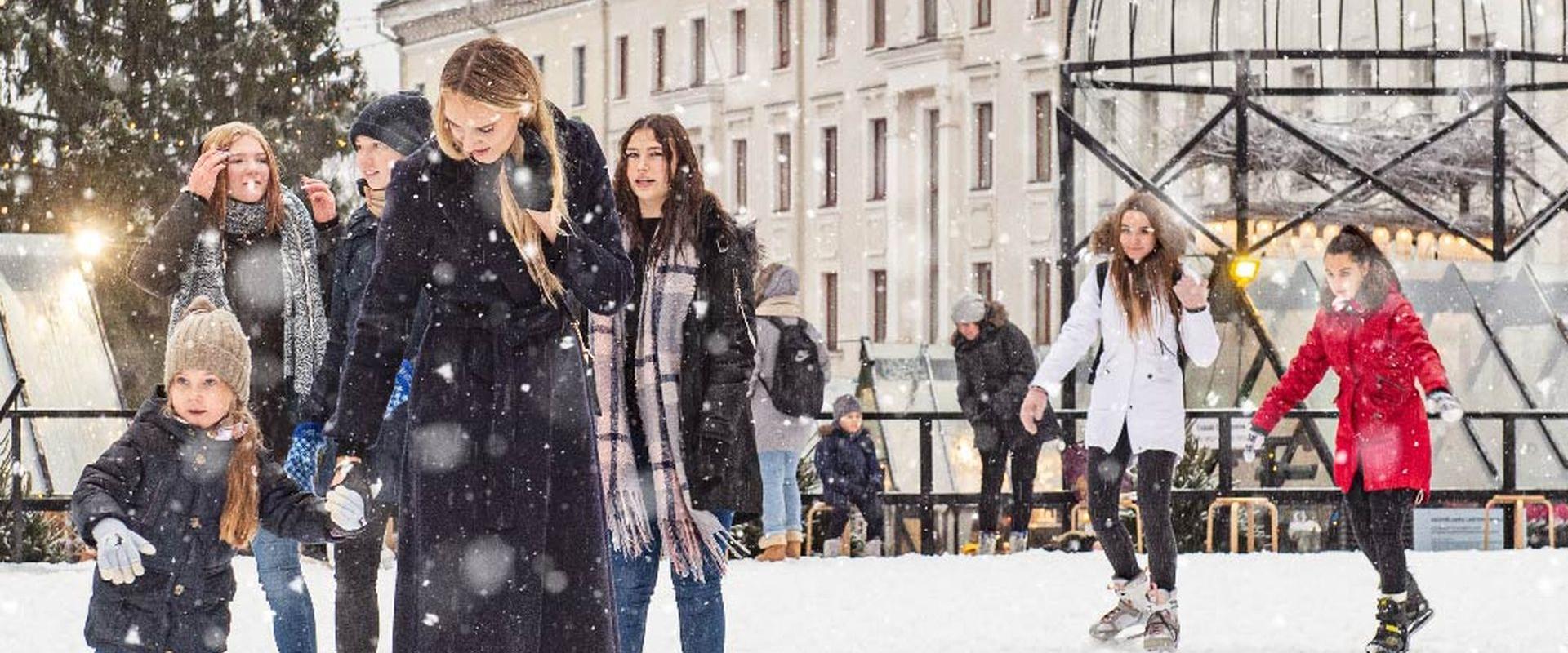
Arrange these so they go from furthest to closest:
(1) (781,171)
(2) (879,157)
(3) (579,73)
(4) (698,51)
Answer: (3) (579,73) → (4) (698,51) → (1) (781,171) → (2) (879,157)

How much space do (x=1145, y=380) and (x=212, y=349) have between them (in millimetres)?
4007

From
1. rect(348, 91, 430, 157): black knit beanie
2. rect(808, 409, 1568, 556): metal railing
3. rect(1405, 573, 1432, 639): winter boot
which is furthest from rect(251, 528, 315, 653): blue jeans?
rect(808, 409, 1568, 556): metal railing

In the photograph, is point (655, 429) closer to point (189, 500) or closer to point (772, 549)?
point (189, 500)

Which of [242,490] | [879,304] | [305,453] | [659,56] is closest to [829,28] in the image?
[879,304]

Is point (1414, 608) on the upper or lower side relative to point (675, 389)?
lower

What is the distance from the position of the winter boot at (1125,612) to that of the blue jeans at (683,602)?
10.00 ft

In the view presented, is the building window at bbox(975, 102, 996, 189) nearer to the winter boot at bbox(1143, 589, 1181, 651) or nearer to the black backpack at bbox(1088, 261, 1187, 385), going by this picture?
the black backpack at bbox(1088, 261, 1187, 385)

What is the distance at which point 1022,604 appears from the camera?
37.0 ft

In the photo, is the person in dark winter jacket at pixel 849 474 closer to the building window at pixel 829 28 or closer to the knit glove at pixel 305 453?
the knit glove at pixel 305 453

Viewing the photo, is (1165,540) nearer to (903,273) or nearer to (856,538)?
(856,538)

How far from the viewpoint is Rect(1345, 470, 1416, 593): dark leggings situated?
29.8ft

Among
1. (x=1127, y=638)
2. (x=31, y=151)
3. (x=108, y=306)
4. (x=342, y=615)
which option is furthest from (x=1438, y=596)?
(x=31, y=151)

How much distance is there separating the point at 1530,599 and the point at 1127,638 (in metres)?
2.84

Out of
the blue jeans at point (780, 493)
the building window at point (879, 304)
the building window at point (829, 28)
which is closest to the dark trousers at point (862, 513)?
the blue jeans at point (780, 493)
